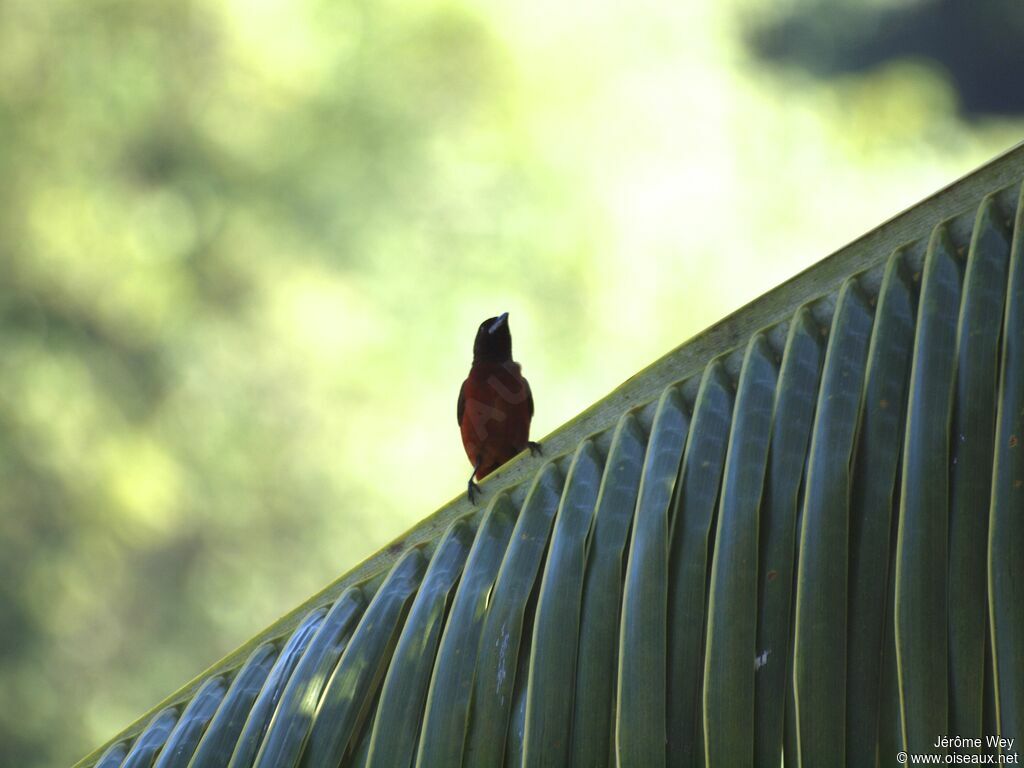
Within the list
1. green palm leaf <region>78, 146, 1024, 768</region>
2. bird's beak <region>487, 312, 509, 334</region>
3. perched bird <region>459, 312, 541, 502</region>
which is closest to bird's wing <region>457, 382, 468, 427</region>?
perched bird <region>459, 312, 541, 502</region>

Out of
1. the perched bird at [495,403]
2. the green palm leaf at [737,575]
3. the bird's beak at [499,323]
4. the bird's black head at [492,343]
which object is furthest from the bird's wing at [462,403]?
the green palm leaf at [737,575]

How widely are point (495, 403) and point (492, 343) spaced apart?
1.00 feet

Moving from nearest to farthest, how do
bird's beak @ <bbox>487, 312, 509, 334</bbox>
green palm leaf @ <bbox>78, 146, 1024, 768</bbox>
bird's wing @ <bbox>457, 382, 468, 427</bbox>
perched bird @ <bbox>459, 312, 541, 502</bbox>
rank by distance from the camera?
green palm leaf @ <bbox>78, 146, 1024, 768</bbox>, bird's beak @ <bbox>487, 312, 509, 334</bbox>, perched bird @ <bbox>459, 312, 541, 502</bbox>, bird's wing @ <bbox>457, 382, 468, 427</bbox>

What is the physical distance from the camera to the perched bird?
5.61 m

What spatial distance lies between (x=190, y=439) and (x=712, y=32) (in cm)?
613

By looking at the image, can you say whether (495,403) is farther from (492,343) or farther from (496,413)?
(492,343)

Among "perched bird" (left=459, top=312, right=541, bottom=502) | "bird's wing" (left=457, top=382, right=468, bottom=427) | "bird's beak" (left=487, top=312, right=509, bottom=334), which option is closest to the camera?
"bird's beak" (left=487, top=312, right=509, bottom=334)

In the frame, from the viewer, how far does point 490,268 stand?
33.1ft

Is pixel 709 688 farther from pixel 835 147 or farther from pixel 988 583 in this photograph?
pixel 835 147

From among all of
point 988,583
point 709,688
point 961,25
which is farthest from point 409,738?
point 961,25

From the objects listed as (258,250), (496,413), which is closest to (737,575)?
(496,413)

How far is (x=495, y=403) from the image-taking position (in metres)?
5.65

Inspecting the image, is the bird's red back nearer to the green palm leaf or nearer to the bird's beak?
the bird's beak

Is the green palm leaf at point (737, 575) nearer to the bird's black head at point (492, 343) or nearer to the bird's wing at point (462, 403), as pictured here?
the bird's black head at point (492, 343)
